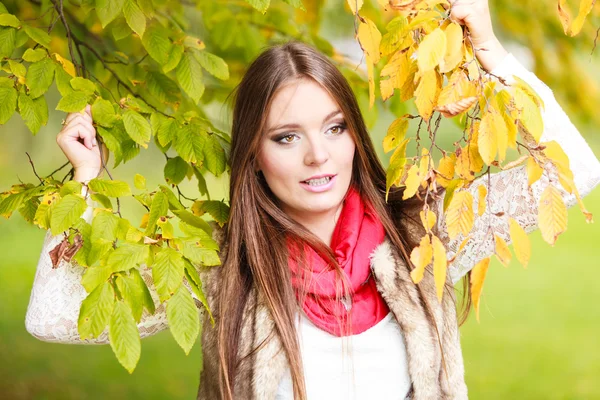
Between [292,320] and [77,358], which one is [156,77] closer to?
[292,320]

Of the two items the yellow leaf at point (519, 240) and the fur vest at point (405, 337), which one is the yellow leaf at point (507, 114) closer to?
the yellow leaf at point (519, 240)

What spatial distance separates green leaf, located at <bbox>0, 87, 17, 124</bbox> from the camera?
1752 mm

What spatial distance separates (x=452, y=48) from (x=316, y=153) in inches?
25.5

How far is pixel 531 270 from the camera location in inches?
298

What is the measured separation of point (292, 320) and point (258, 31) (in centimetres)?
146

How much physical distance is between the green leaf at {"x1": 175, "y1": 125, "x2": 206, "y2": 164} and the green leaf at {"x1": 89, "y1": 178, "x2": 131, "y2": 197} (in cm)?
30

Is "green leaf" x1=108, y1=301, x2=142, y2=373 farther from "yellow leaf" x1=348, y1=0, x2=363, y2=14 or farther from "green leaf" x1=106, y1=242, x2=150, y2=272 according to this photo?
"yellow leaf" x1=348, y1=0, x2=363, y2=14

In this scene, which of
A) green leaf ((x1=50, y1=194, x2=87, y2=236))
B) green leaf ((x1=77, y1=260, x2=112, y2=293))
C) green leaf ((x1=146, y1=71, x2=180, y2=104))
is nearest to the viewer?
green leaf ((x1=77, y1=260, x2=112, y2=293))

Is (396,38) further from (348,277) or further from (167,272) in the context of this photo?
(348,277)

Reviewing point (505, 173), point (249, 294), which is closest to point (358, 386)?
point (249, 294)

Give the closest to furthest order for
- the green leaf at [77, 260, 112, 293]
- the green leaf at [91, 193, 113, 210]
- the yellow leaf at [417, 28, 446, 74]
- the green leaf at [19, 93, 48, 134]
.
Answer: the yellow leaf at [417, 28, 446, 74]
the green leaf at [77, 260, 112, 293]
the green leaf at [91, 193, 113, 210]
the green leaf at [19, 93, 48, 134]

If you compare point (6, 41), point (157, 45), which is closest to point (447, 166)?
point (157, 45)

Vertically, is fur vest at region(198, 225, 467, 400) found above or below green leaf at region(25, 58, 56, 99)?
below

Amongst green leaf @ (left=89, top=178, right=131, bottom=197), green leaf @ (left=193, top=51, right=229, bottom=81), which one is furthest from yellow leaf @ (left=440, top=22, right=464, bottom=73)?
green leaf @ (left=193, top=51, right=229, bottom=81)
